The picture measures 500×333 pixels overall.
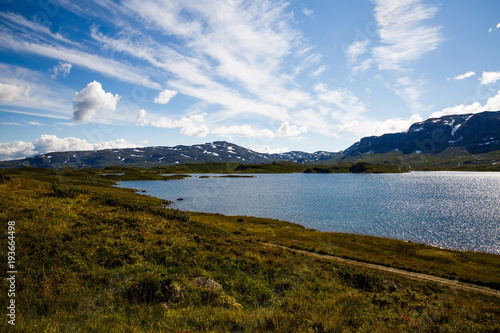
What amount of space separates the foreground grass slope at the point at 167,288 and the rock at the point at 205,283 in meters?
0.37

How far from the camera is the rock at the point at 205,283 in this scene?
13922 mm

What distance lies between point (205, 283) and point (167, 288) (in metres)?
2.37

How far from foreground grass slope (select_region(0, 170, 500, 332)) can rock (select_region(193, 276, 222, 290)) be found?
1.23ft

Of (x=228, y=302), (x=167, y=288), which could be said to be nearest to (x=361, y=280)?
(x=228, y=302)

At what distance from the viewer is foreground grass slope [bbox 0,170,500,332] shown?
32.4 feet

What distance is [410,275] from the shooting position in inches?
1238

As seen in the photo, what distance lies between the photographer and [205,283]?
14.3 metres

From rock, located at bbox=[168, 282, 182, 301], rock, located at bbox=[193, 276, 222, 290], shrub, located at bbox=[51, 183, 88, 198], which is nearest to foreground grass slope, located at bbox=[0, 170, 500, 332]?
rock, located at bbox=[168, 282, 182, 301]

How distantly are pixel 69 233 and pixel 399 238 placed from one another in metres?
70.0

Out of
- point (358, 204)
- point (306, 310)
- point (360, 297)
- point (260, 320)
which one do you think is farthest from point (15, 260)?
point (358, 204)

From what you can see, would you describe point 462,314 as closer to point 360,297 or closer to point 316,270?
point 360,297

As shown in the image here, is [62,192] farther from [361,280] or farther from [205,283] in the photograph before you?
[361,280]

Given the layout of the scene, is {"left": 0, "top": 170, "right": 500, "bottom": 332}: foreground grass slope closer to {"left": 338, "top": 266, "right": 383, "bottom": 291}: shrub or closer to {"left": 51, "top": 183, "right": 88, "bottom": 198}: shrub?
{"left": 338, "top": 266, "right": 383, "bottom": 291}: shrub

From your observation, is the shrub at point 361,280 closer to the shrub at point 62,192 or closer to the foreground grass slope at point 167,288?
the foreground grass slope at point 167,288
